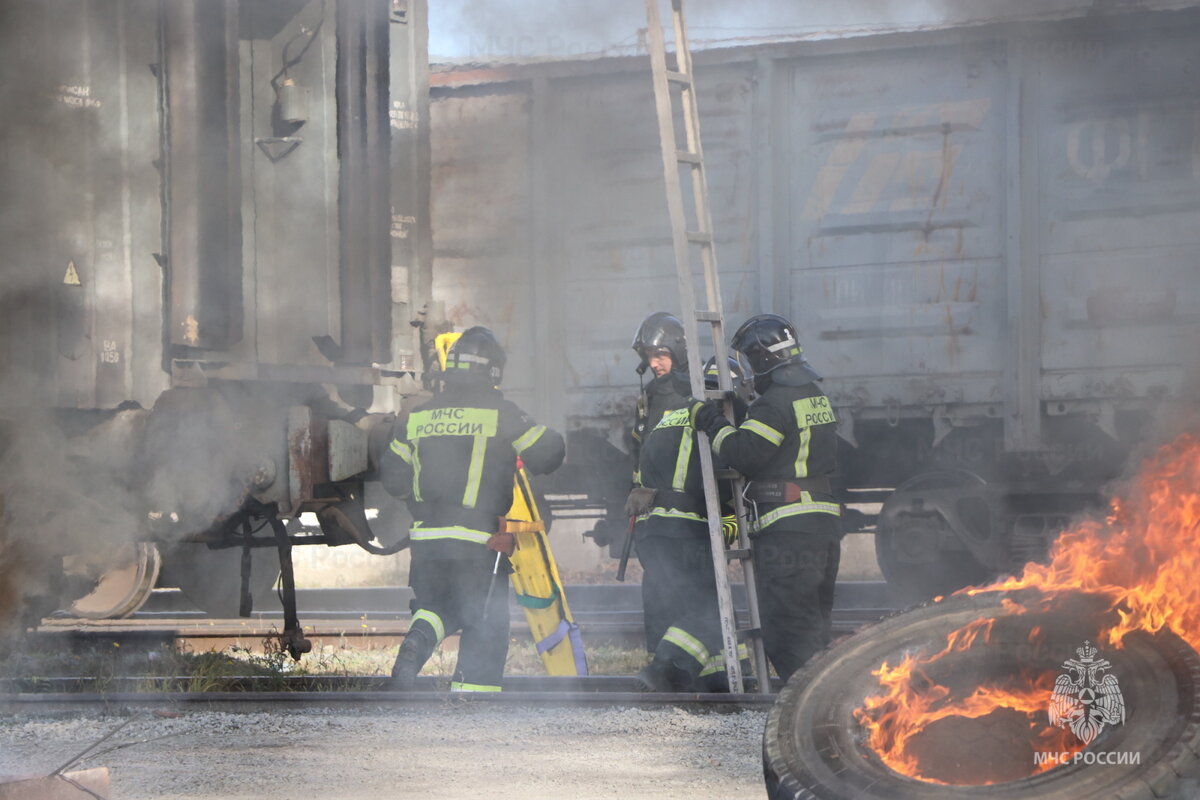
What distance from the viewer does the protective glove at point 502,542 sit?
5.61 metres

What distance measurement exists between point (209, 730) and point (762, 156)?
492cm

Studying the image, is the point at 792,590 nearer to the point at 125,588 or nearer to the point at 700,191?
the point at 700,191

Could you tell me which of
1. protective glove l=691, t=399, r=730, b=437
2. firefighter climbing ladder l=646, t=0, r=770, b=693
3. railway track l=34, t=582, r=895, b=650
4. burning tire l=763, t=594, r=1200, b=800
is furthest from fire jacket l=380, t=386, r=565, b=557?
burning tire l=763, t=594, r=1200, b=800

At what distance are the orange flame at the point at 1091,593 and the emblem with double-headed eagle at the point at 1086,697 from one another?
0.10 feet

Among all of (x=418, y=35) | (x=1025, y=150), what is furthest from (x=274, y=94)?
(x=1025, y=150)

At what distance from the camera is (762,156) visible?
8.24 m

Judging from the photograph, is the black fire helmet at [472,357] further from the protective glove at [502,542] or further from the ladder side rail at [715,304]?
the ladder side rail at [715,304]

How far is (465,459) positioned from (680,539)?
1.02 metres

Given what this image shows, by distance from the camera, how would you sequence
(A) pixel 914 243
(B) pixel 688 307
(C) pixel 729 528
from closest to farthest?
(B) pixel 688 307 → (C) pixel 729 528 → (A) pixel 914 243

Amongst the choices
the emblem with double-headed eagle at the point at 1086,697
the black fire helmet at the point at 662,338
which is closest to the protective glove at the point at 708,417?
the black fire helmet at the point at 662,338

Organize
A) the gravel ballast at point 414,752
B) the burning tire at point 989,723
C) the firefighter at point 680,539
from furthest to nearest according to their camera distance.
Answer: the firefighter at point 680,539 → the gravel ballast at point 414,752 → the burning tire at point 989,723

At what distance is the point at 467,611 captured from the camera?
5.62m

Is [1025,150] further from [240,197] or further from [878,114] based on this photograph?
[240,197]

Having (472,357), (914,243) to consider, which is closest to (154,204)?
(472,357)
